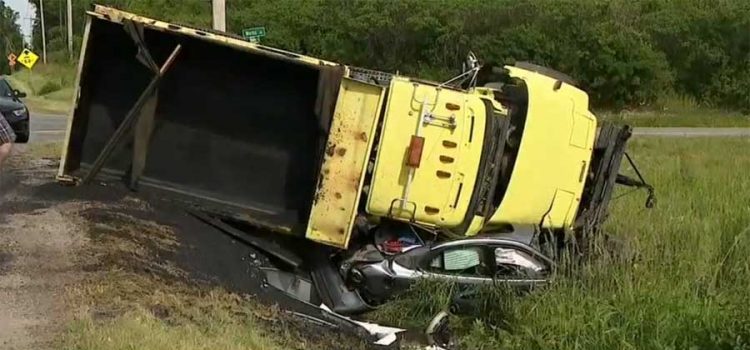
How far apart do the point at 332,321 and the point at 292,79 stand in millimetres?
2190

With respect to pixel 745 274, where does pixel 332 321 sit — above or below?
below

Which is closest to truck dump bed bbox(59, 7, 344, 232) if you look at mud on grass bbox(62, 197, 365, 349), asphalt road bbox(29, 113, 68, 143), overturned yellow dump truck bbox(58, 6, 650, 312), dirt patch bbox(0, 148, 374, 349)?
overturned yellow dump truck bbox(58, 6, 650, 312)

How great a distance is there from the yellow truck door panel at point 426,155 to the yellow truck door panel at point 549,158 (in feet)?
1.61

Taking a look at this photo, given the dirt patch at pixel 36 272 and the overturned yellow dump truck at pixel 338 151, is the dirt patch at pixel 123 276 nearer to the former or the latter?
the dirt patch at pixel 36 272

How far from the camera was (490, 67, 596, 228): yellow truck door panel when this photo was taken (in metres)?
8.41

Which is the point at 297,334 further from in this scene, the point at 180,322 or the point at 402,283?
the point at 402,283

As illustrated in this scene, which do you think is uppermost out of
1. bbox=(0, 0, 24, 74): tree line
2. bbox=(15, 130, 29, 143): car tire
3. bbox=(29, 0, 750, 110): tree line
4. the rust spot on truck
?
bbox=(29, 0, 750, 110): tree line

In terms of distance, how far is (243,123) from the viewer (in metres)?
8.44

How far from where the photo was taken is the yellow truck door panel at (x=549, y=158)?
27.6 feet

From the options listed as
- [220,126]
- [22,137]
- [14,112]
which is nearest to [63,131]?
[14,112]

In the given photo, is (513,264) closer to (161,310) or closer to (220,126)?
(220,126)

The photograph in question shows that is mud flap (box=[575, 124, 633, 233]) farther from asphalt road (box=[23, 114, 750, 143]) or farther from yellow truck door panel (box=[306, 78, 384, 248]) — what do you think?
asphalt road (box=[23, 114, 750, 143])

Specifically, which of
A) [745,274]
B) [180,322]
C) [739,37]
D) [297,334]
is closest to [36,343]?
[180,322]

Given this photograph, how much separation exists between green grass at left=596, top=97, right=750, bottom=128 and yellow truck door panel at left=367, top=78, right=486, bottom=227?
26373 mm
